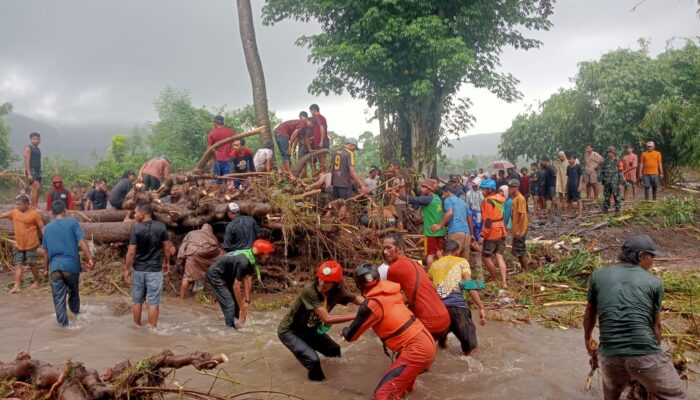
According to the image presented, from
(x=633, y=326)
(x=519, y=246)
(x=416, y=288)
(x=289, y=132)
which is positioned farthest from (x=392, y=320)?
(x=289, y=132)

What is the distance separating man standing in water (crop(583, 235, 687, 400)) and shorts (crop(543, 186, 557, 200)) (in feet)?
36.9

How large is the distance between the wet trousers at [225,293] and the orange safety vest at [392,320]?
279 centimetres

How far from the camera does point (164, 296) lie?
26.1 feet

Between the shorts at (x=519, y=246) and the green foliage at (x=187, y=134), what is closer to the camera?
the shorts at (x=519, y=246)

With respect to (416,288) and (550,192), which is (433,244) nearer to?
(416,288)

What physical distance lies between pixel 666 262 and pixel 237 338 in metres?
8.55

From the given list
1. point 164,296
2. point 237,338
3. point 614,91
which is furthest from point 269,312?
point 614,91

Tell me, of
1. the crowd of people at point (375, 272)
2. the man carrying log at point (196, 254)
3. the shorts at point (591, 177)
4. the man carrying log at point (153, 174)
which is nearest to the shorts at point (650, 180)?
the crowd of people at point (375, 272)

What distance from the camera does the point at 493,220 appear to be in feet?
25.6

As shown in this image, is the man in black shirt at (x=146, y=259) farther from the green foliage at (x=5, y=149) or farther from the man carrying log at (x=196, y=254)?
the green foliage at (x=5, y=149)

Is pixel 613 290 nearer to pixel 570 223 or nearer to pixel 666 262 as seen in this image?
pixel 666 262

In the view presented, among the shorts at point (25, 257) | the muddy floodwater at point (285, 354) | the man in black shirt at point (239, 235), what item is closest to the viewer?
the muddy floodwater at point (285, 354)

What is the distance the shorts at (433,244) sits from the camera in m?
8.17

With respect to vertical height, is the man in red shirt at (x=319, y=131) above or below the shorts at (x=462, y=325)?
above
